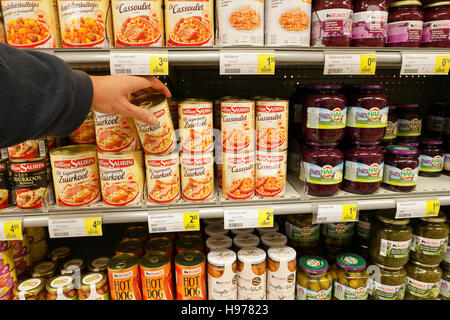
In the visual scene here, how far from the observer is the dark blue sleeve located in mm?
712

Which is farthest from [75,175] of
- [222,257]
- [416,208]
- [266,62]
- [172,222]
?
[416,208]

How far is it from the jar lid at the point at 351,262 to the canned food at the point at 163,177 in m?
0.79

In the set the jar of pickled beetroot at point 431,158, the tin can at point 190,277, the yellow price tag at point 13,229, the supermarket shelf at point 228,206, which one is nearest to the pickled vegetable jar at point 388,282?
the supermarket shelf at point 228,206

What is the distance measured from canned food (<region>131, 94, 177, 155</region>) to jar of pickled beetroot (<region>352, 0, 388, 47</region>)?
770 mm

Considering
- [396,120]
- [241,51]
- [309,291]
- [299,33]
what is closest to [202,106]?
[241,51]

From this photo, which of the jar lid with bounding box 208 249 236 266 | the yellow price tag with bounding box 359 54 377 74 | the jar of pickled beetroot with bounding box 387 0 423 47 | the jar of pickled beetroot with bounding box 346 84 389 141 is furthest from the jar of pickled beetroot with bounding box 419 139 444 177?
the jar lid with bounding box 208 249 236 266

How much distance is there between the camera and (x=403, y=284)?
4.51ft

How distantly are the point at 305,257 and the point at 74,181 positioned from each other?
1.03 meters

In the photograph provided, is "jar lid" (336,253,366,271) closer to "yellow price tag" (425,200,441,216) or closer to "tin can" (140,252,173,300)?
"yellow price tag" (425,200,441,216)

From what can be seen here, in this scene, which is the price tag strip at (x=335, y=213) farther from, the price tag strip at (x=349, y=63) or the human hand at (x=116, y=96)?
the human hand at (x=116, y=96)

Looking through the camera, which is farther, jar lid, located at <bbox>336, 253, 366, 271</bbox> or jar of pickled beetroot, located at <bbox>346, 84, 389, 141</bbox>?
jar lid, located at <bbox>336, 253, 366, 271</bbox>

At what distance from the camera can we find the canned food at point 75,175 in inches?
43.3

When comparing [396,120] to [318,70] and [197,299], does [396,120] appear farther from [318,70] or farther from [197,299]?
[197,299]

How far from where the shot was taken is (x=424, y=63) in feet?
3.63
